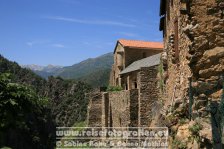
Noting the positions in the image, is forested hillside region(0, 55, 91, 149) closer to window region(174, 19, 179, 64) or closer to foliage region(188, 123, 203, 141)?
window region(174, 19, 179, 64)

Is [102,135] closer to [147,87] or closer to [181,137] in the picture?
[147,87]

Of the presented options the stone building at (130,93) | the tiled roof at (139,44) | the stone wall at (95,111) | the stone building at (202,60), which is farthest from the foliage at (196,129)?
the tiled roof at (139,44)

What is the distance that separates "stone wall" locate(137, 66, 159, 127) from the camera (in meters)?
23.7

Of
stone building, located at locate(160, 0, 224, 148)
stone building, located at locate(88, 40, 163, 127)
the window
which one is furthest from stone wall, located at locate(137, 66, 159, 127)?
stone building, located at locate(160, 0, 224, 148)

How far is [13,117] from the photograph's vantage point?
26.3ft

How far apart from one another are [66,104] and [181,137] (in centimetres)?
8708

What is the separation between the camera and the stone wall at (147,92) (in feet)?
77.9

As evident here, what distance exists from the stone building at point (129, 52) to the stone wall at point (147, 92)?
15.6m

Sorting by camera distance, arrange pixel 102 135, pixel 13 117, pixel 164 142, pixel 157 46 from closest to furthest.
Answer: pixel 13 117 < pixel 164 142 < pixel 102 135 < pixel 157 46

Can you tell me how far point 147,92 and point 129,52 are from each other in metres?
17.3

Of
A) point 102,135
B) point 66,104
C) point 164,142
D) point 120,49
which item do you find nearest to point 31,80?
point 66,104

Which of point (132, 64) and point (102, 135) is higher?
point (132, 64)

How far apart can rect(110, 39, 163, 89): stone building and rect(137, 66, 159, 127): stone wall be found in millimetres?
15571

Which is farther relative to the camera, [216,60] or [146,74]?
[146,74]
